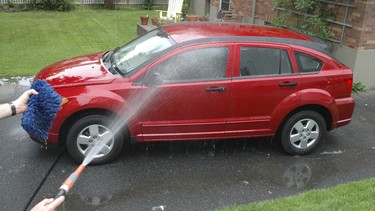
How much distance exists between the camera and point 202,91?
541 cm

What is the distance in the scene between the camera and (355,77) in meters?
9.09

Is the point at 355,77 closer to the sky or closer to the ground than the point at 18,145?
closer to the sky

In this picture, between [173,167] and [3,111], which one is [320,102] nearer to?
[173,167]

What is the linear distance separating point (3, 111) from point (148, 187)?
8.36 feet

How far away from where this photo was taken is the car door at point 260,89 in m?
5.58

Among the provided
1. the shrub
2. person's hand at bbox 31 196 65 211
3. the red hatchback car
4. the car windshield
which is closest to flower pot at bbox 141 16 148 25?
the shrub

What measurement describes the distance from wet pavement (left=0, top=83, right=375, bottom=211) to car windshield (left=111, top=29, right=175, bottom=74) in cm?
121

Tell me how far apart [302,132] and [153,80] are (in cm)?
223

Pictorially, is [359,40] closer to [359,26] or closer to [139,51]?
[359,26]

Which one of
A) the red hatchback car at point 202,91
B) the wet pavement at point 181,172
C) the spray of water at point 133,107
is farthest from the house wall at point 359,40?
the spray of water at point 133,107

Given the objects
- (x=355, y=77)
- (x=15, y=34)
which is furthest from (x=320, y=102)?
(x=15, y=34)

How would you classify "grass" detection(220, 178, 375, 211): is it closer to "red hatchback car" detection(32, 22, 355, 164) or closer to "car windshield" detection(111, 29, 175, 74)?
"red hatchback car" detection(32, 22, 355, 164)

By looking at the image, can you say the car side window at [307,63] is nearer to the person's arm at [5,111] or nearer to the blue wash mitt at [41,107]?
the blue wash mitt at [41,107]

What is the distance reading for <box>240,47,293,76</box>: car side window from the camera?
5.63m
